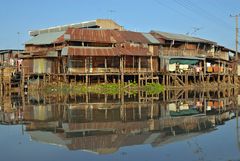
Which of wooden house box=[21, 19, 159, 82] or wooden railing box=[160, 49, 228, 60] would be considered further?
wooden railing box=[160, 49, 228, 60]

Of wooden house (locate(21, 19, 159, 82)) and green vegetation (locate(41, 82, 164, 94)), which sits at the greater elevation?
wooden house (locate(21, 19, 159, 82))

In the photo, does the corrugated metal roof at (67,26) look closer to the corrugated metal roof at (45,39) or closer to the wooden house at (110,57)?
the corrugated metal roof at (45,39)

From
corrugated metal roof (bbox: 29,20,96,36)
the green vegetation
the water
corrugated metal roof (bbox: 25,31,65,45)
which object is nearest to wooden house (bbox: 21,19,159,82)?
corrugated metal roof (bbox: 25,31,65,45)

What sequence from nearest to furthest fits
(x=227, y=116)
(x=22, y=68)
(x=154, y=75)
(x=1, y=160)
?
1. (x=1, y=160)
2. (x=227, y=116)
3. (x=22, y=68)
4. (x=154, y=75)

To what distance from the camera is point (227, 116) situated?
16.2 meters

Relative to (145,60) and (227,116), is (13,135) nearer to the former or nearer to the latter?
(227,116)

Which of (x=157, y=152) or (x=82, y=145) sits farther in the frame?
(x=82, y=145)

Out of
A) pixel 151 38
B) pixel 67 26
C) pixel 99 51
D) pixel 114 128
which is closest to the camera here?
pixel 114 128

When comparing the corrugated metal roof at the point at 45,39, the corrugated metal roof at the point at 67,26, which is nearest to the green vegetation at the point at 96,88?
the corrugated metal roof at the point at 45,39

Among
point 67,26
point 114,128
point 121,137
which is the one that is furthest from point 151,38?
point 121,137

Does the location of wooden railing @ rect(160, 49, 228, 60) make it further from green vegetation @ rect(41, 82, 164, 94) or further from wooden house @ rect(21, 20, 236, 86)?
green vegetation @ rect(41, 82, 164, 94)

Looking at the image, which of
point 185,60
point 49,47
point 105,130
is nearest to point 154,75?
point 185,60

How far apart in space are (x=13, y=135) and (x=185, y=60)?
3784 centimetres

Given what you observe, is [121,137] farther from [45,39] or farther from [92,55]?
[45,39]
